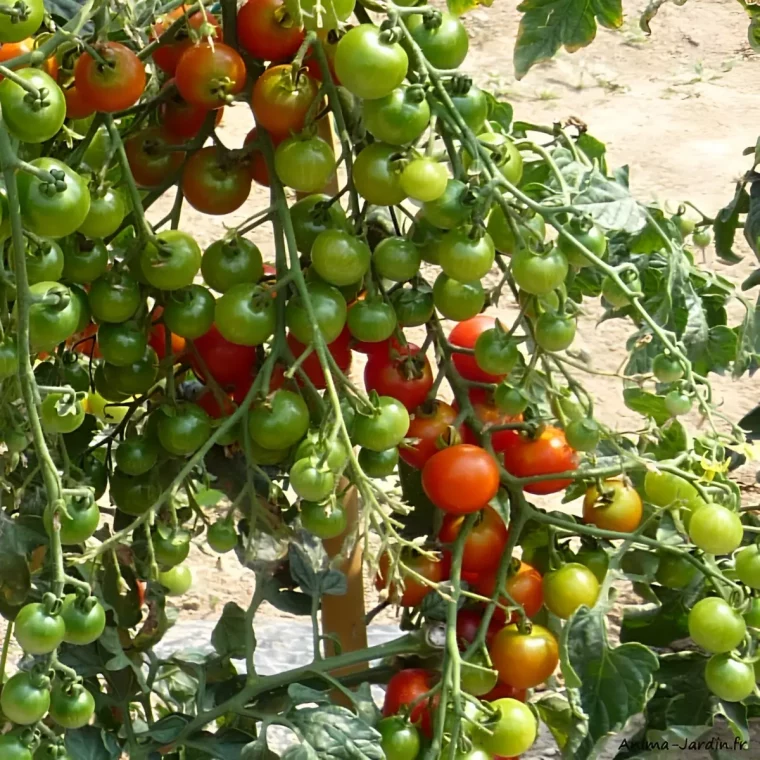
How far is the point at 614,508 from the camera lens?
28.2 inches

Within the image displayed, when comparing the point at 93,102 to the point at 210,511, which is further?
the point at 210,511

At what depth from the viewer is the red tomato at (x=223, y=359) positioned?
69 centimetres

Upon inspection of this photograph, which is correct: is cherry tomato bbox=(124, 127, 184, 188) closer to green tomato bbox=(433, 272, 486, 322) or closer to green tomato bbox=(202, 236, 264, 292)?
green tomato bbox=(202, 236, 264, 292)

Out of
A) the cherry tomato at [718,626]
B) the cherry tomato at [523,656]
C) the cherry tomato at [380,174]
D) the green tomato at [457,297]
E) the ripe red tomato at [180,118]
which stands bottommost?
the cherry tomato at [523,656]

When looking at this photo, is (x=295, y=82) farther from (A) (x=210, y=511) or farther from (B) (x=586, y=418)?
(A) (x=210, y=511)

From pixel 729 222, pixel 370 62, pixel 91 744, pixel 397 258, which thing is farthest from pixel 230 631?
pixel 729 222

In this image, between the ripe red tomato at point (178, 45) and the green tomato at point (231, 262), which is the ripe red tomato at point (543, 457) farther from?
the ripe red tomato at point (178, 45)

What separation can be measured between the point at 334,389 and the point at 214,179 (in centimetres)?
18

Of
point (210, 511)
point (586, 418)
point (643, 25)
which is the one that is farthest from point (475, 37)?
point (586, 418)

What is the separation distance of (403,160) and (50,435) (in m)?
0.27

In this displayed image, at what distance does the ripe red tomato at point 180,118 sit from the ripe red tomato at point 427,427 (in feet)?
0.80

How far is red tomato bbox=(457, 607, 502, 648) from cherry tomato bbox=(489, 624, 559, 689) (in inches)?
1.0

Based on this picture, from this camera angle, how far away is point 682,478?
686 mm

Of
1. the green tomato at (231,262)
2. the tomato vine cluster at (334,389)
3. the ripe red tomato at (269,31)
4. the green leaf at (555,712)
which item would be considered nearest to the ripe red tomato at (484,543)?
the tomato vine cluster at (334,389)
